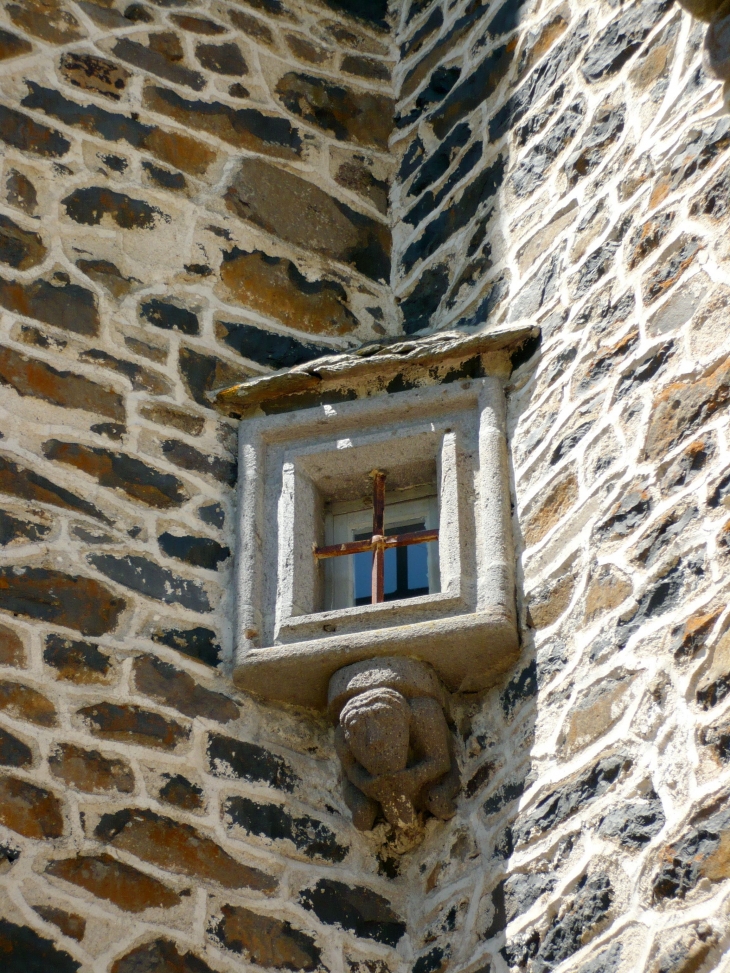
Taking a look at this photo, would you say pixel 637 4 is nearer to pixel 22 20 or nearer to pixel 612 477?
pixel 612 477

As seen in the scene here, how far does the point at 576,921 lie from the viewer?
12.0 ft

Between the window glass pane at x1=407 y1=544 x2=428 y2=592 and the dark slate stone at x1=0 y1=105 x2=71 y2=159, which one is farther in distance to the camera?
the dark slate stone at x1=0 y1=105 x2=71 y2=159

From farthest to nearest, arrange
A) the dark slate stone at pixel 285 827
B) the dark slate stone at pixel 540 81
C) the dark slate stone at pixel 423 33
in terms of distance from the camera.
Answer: the dark slate stone at pixel 423 33 → the dark slate stone at pixel 540 81 → the dark slate stone at pixel 285 827

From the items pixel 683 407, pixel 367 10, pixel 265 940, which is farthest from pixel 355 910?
pixel 367 10

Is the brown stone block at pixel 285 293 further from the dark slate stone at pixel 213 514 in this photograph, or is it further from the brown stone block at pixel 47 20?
the brown stone block at pixel 47 20

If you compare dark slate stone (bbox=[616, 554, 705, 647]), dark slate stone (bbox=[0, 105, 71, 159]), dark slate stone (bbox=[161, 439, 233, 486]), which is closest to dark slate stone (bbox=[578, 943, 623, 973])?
dark slate stone (bbox=[616, 554, 705, 647])

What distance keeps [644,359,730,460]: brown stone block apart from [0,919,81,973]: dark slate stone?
1.94m

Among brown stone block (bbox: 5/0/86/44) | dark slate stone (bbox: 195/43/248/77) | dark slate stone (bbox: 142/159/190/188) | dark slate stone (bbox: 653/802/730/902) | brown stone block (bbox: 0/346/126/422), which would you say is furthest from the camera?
dark slate stone (bbox: 195/43/248/77)

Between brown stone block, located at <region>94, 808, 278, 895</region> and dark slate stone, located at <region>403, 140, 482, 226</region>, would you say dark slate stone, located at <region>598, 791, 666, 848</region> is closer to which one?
brown stone block, located at <region>94, 808, 278, 895</region>

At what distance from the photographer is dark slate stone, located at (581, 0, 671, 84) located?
16.3 ft

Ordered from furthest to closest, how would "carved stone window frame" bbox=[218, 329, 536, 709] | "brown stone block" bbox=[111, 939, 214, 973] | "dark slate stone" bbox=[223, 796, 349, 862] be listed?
"carved stone window frame" bbox=[218, 329, 536, 709], "dark slate stone" bbox=[223, 796, 349, 862], "brown stone block" bbox=[111, 939, 214, 973]

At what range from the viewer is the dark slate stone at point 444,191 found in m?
5.73

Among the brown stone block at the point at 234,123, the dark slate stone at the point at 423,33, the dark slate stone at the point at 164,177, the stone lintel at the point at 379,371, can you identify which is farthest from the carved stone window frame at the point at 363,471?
the dark slate stone at the point at 423,33

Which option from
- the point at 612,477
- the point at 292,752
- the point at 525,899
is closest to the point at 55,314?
the point at 292,752
